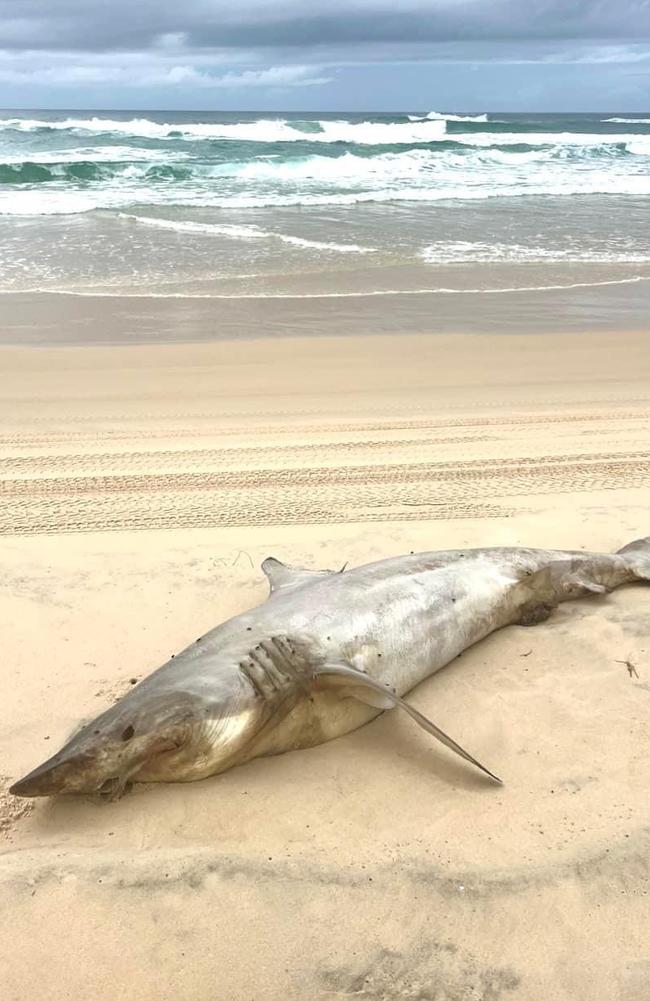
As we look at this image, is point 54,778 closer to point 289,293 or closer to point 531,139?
point 289,293

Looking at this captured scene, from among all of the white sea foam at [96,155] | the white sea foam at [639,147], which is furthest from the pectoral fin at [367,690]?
the white sea foam at [639,147]

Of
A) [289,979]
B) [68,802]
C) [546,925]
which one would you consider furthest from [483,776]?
[68,802]

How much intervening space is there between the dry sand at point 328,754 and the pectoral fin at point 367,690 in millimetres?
194

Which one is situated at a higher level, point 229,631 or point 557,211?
point 557,211

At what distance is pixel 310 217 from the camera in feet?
67.8

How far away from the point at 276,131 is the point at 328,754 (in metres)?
50.0

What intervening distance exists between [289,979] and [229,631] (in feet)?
4.92

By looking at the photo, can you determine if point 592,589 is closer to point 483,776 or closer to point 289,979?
point 483,776

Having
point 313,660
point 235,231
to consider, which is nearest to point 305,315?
point 235,231

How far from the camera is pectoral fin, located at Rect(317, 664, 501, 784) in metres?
3.22

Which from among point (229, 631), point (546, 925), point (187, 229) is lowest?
point (546, 925)

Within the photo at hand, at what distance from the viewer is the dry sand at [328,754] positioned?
2500 mm

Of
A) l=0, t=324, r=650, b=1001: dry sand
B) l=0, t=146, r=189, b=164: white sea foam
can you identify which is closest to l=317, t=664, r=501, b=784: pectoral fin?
l=0, t=324, r=650, b=1001: dry sand

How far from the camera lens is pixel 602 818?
3.01 metres
